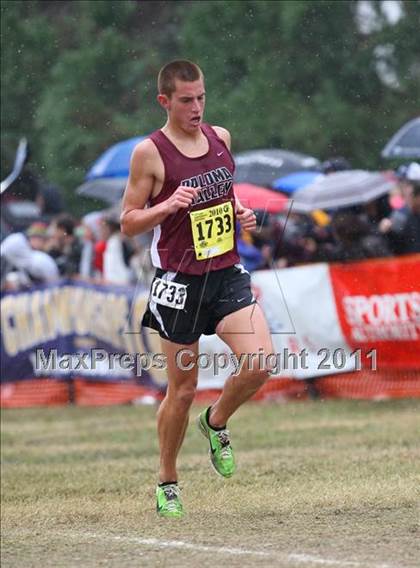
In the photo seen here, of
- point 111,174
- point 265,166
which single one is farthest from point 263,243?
point 111,174

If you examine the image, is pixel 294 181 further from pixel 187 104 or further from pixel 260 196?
pixel 187 104

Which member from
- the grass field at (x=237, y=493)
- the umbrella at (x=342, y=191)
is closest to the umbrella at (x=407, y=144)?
the umbrella at (x=342, y=191)

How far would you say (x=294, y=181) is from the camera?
14328 mm

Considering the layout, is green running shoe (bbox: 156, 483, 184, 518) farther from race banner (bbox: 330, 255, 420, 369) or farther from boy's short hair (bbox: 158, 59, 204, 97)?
race banner (bbox: 330, 255, 420, 369)

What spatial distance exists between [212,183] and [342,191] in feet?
21.3

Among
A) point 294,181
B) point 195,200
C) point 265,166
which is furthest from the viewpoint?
point 265,166

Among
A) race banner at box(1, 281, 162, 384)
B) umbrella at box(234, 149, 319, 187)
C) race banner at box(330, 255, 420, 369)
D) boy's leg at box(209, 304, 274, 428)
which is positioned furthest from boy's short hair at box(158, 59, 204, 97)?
umbrella at box(234, 149, 319, 187)

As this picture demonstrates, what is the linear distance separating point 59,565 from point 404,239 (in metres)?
7.28

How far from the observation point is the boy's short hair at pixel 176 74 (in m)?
6.54

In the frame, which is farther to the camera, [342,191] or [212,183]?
[342,191]

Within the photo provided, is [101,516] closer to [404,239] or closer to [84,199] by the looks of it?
[404,239]

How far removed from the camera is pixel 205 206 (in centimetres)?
657

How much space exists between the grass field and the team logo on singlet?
162 centimetres

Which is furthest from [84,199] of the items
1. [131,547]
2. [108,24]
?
[131,547]
